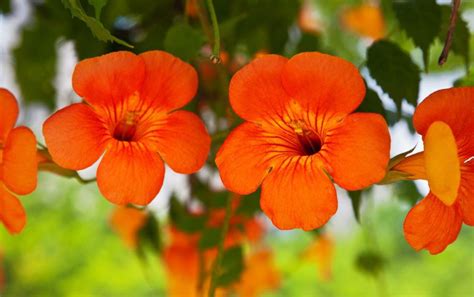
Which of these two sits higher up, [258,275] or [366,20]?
[366,20]

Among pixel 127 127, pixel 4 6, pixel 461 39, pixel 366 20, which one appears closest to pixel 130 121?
pixel 127 127

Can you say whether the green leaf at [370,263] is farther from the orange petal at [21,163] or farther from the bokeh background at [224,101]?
the orange petal at [21,163]

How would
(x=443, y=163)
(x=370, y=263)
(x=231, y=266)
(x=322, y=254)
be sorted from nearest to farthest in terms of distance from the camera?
(x=443, y=163) < (x=231, y=266) < (x=370, y=263) < (x=322, y=254)

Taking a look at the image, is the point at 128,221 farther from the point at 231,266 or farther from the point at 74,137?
the point at 74,137

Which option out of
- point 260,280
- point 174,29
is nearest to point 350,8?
point 260,280

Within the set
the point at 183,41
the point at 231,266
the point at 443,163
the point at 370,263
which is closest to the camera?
the point at 443,163

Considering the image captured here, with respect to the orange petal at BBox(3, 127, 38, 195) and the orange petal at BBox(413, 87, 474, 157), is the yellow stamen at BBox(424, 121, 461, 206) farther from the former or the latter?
the orange petal at BBox(3, 127, 38, 195)

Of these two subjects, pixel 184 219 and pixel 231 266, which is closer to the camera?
pixel 231 266

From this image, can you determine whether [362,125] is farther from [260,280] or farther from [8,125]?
[260,280]

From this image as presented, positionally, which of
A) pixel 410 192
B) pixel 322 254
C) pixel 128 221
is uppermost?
pixel 410 192
